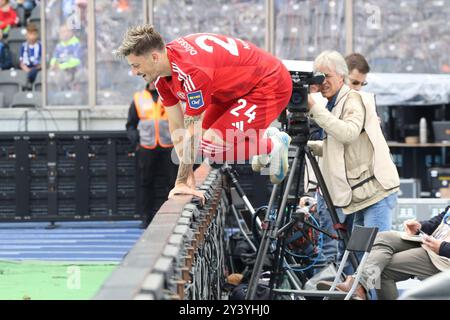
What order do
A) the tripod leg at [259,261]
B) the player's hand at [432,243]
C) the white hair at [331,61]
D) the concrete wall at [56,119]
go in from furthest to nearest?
the concrete wall at [56,119] < the white hair at [331,61] < the player's hand at [432,243] < the tripod leg at [259,261]

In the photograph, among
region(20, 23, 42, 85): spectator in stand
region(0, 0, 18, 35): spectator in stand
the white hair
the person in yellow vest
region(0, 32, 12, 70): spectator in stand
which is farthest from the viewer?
region(0, 0, 18, 35): spectator in stand

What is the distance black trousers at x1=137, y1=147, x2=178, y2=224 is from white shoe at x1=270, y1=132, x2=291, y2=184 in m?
6.54

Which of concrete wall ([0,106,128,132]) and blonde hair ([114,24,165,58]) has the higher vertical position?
blonde hair ([114,24,165,58])

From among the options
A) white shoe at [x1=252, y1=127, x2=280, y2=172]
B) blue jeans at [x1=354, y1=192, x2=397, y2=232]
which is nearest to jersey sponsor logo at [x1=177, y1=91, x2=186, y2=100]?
white shoe at [x1=252, y1=127, x2=280, y2=172]

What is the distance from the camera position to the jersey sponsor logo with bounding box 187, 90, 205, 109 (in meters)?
5.71

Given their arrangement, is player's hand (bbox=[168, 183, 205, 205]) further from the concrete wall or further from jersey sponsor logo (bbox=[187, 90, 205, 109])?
the concrete wall

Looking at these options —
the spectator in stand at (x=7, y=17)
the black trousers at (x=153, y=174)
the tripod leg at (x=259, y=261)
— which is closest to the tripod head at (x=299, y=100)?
the tripod leg at (x=259, y=261)

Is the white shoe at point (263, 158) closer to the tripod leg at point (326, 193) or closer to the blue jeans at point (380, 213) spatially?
the tripod leg at point (326, 193)

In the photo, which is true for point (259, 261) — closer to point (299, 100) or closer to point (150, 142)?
point (299, 100)

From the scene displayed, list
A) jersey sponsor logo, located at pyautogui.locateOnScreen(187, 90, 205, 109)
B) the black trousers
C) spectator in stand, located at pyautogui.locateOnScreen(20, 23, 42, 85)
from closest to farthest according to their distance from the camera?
jersey sponsor logo, located at pyautogui.locateOnScreen(187, 90, 205, 109) → the black trousers → spectator in stand, located at pyautogui.locateOnScreen(20, 23, 42, 85)

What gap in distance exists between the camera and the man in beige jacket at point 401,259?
589cm

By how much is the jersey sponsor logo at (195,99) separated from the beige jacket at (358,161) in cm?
113

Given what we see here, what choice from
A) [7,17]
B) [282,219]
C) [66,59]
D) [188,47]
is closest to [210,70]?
[188,47]
